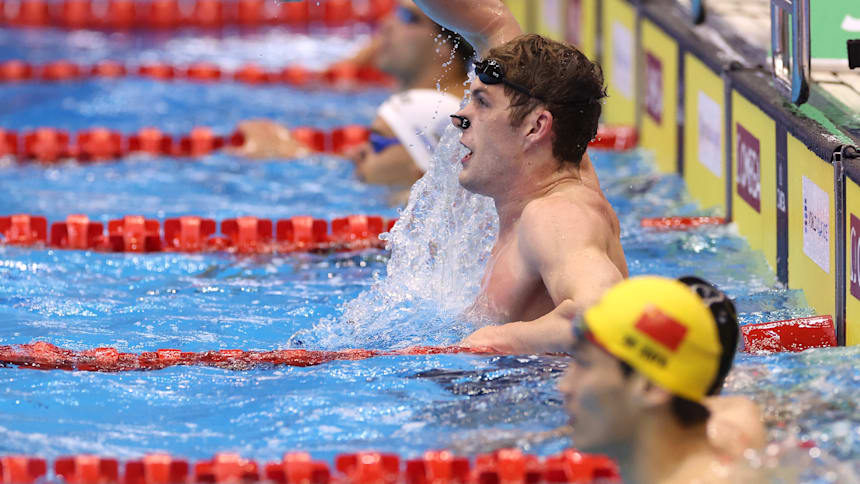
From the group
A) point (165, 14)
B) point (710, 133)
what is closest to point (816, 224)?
point (710, 133)

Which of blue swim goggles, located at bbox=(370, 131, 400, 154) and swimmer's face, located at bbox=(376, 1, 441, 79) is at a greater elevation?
swimmer's face, located at bbox=(376, 1, 441, 79)

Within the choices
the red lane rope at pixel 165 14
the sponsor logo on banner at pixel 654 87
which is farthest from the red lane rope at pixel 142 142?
the red lane rope at pixel 165 14

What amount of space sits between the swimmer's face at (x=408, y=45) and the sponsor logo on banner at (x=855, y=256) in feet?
7.57

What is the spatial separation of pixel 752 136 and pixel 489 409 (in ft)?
5.97

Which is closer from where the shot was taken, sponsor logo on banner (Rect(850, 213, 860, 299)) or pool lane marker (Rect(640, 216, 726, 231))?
sponsor logo on banner (Rect(850, 213, 860, 299))

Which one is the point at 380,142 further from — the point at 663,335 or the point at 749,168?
the point at 663,335

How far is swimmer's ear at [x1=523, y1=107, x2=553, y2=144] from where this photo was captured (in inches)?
116

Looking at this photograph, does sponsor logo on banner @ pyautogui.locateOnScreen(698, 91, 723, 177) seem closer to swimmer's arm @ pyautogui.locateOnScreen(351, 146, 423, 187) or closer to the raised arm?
swimmer's arm @ pyautogui.locateOnScreen(351, 146, 423, 187)

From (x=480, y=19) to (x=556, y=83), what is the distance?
1.84ft

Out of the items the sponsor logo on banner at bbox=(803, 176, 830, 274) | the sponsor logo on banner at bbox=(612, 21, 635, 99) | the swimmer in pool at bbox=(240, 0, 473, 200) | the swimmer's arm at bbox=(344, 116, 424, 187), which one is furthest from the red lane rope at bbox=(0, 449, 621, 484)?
the sponsor logo on banner at bbox=(612, 21, 635, 99)

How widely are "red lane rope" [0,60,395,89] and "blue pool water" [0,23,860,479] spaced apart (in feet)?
5.42

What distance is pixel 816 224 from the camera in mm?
3559

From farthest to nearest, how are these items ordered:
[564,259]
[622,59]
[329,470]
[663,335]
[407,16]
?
[622,59] < [407,16] < [564,259] < [329,470] < [663,335]

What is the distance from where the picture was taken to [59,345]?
341 cm
